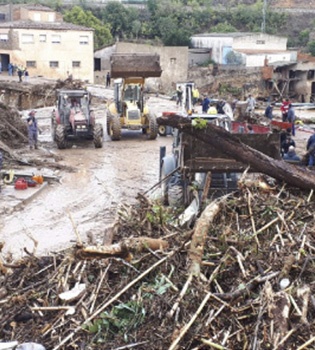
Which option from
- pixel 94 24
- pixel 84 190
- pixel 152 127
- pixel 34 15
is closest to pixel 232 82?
pixel 94 24

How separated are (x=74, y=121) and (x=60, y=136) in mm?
754

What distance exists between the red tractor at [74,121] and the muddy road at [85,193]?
0.45 m

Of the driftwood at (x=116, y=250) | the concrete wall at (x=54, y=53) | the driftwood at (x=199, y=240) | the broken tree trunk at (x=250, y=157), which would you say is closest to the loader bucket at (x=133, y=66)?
the broken tree trunk at (x=250, y=157)

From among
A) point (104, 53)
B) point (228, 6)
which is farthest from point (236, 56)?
point (228, 6)

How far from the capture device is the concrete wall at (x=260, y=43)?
140ft

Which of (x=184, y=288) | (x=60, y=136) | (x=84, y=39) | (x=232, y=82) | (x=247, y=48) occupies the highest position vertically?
(x=84, y=39)

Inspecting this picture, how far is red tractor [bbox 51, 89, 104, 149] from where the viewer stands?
1820 centimetres

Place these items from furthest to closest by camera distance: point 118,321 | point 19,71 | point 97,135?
1. point 19,71
2. point 97,135
3. point 118,321

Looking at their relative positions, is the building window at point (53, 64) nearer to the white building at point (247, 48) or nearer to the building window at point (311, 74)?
the white building at point (247, 48)

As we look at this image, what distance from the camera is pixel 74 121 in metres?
18.3

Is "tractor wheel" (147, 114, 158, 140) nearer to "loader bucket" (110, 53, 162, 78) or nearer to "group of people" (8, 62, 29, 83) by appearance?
"loader bucket" (110, 53, 162, 78)

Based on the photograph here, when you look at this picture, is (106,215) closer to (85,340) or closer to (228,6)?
(85,340)

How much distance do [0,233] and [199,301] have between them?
6085 mm

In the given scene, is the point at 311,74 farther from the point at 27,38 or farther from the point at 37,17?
the point at 37,17
